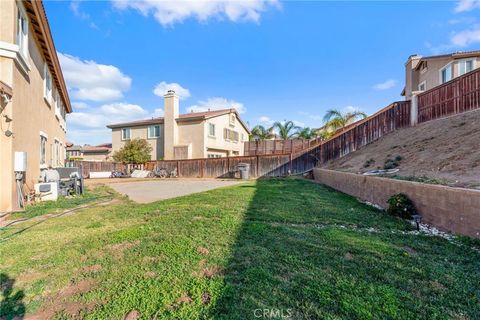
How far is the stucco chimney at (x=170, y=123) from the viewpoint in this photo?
84.1 feet

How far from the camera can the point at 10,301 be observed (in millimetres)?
2367

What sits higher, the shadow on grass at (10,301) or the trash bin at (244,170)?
the trash bin at (244,170)

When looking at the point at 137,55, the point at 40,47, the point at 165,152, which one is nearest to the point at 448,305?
the point at 40,47

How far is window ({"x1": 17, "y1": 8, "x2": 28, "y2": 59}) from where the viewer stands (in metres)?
6.77

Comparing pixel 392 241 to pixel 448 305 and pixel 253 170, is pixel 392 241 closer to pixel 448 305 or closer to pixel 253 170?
pixel 448 305

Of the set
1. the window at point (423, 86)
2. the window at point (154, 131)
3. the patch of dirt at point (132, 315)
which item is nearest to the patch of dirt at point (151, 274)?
the patch of dirt at point (132, 315)

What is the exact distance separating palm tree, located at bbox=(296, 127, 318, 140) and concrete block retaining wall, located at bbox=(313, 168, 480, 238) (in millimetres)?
20961

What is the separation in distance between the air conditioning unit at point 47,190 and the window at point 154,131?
1974 centimetres

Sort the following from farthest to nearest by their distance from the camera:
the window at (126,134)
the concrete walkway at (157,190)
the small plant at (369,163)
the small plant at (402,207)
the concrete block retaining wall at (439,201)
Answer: the window at (126,134) → the small plant at (369,163) → the concrete walkway at (157,190) → the small plant at (402,207) → the concrete block retaining wall at (439,201)

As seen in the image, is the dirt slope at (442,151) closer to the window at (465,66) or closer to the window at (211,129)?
the window at (465,66)

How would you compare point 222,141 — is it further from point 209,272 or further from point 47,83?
point 209,272

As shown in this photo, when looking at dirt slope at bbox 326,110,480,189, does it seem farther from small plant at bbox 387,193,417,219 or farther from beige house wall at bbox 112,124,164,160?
beige house wall at bbox 112,124,164,160

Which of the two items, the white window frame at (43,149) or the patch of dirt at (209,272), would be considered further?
the white window frame at (43,149)

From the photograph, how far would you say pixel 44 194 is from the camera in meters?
8.10
